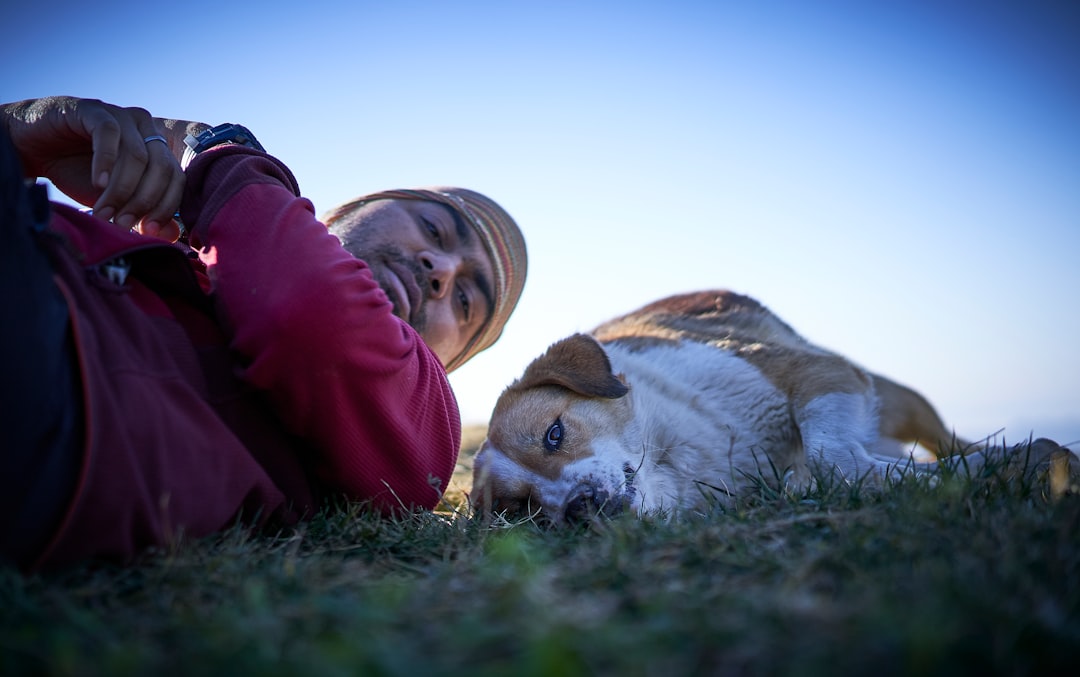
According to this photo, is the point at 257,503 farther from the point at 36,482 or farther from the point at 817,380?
the point at 817,380

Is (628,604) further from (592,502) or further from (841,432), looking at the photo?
(841,432)

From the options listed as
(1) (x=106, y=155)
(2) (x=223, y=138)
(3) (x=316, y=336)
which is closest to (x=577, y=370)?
(3) (x=316, y=336)

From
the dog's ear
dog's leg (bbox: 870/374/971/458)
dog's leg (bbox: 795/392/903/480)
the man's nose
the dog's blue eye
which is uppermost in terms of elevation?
the man's nose

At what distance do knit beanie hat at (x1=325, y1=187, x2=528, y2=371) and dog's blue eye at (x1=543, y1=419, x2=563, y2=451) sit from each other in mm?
2180

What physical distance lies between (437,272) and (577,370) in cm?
149

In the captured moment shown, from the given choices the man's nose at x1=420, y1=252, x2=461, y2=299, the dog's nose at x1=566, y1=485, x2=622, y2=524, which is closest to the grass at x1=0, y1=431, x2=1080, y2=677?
the dog's nose at x1=566, y1=485, x2=622, y2=524

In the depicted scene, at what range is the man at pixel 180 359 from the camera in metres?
1.55

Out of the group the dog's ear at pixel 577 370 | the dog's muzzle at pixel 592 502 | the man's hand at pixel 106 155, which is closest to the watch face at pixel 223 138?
the man's hand at pixel 106 155

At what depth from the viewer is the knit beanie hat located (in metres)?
5.15

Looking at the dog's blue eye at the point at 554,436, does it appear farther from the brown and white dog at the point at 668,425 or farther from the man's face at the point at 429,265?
the man's face at the point at 429,265

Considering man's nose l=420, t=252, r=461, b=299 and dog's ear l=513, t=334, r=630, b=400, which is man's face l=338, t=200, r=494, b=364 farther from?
dog's ear l=513, t=334, r=630, b=400

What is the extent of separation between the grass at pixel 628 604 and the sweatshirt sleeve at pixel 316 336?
45 cm

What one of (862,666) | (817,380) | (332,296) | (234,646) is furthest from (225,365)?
(817,380)

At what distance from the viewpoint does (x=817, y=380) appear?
3775 millimetres
